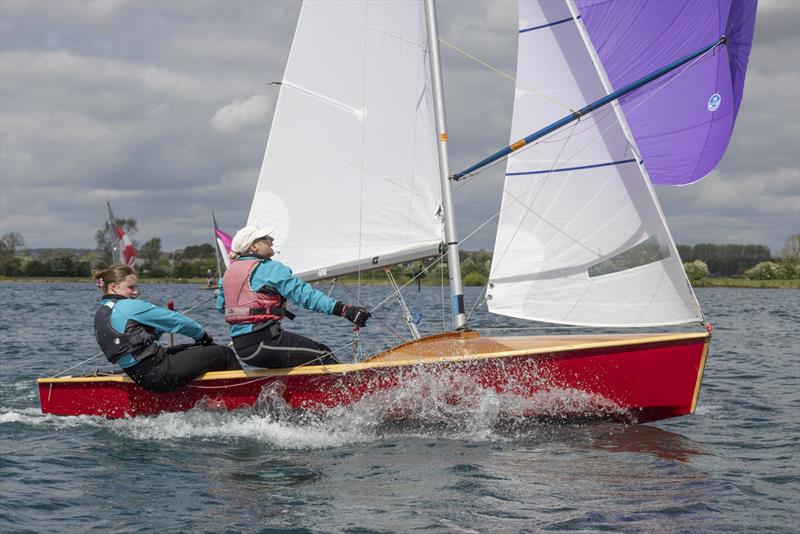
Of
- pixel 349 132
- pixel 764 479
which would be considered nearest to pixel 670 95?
pixel 349 132

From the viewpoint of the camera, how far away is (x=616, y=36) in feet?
25.9

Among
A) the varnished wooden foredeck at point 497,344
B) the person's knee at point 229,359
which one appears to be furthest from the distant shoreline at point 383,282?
the person's knee at point 229,359

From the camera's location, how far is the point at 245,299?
6645 millimetres

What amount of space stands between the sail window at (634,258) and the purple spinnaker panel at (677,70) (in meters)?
1.07

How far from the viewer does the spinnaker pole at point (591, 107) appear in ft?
23.8

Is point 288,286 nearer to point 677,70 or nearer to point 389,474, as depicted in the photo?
point 389,474

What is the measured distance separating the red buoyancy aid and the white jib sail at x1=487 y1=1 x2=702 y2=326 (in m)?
2.09

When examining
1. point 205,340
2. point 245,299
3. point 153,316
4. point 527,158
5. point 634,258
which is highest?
point 527,158

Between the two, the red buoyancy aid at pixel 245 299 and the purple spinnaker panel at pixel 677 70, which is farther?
the purple spinnaker panel at pixel 677 70

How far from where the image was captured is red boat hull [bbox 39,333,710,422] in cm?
643

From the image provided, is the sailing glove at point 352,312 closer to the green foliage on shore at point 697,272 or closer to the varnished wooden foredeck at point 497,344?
the varnished wooden foredeck at point 497,344

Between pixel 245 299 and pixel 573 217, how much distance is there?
2.91m

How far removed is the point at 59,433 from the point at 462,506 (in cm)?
358

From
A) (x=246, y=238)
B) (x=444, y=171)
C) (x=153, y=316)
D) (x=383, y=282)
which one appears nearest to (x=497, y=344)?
(x=444, y=171)
